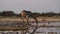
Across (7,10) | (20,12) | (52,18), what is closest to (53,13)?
(52,18)

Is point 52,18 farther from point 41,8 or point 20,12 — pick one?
point 20,12

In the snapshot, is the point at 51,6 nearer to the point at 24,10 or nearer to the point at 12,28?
the point at 24,10

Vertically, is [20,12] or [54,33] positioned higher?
[20,12]

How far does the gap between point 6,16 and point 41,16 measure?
0.92 ft

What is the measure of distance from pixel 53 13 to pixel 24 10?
234 mm

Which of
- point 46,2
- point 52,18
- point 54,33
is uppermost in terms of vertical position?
point 46,2

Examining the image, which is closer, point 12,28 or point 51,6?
point 12,28

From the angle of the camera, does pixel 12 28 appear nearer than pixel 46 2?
Yes

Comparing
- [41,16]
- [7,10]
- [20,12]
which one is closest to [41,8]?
[41,16]

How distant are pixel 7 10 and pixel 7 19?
72 millimetres

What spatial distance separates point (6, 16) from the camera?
134 centimetres

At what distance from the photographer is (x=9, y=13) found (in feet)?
4.39

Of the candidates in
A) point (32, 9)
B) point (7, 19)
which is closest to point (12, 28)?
point (7, 19)

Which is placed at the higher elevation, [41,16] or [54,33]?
[41,16]
